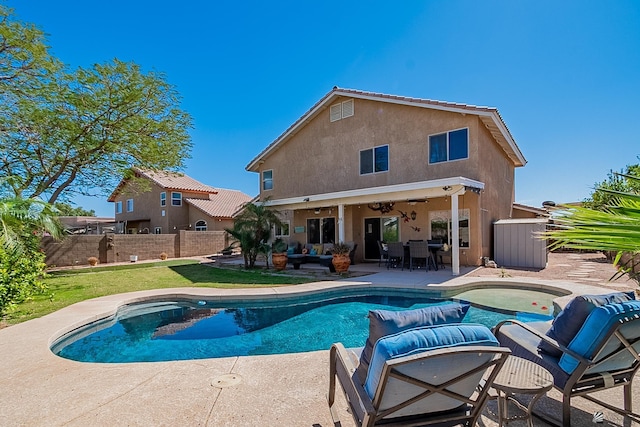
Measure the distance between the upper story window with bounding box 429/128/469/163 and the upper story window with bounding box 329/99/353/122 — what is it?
4.71 metres

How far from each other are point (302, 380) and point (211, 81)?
16162 millimetres

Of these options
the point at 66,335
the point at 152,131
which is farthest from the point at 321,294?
the point at 152,131

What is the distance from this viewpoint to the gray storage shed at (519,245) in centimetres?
1280

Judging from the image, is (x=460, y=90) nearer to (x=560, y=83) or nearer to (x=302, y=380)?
(x=560, y=83)

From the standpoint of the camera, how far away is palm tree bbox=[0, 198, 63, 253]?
6898 millimetres

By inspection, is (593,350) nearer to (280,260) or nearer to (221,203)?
(280,260)

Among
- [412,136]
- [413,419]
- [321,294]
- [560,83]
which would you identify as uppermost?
[560,83]

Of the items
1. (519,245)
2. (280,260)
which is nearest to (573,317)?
(519,245)

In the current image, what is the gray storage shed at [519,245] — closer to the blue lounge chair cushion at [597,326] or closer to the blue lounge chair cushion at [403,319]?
the blue lounge chair cushion at [597,326]

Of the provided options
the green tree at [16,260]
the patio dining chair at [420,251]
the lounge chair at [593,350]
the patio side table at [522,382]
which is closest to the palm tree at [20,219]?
the green tree at [16,260]

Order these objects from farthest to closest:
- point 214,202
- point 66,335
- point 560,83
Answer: point 214,202 → point 560,83 → point 66,335

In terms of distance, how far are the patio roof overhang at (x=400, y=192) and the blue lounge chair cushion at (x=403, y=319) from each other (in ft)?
30.0

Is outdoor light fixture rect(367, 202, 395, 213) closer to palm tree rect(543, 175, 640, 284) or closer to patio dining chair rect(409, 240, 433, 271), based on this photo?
patio dining chair rect(409, 240, 433, 271)

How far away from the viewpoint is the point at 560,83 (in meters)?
12.4
